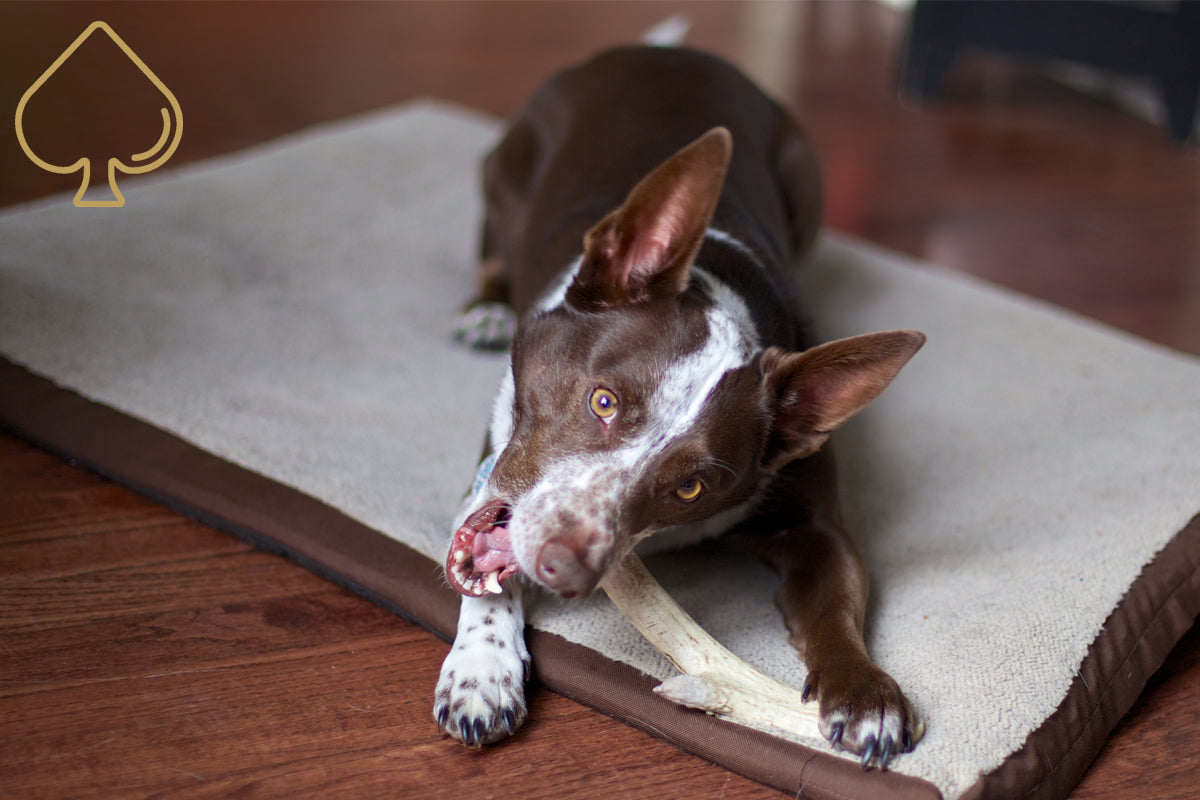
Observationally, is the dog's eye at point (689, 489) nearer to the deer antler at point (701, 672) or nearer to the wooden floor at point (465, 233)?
the deer antler at point (701, 672)

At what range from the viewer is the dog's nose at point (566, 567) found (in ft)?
4.83

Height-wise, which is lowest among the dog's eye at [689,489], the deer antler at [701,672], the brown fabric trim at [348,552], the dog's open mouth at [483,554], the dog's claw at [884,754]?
the brown fabric trim at [348,552]

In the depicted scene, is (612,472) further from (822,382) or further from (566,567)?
(822,382)

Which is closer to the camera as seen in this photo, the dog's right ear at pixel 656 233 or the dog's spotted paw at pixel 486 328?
the dog's right ear at pixel 656 233

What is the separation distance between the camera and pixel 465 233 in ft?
10.8

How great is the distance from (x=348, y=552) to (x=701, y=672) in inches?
26.2

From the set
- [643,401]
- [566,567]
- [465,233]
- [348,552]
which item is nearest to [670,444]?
[643,401]

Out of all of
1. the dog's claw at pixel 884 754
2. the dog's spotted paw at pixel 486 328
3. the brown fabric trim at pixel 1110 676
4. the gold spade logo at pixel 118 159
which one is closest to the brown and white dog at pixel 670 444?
the dog's claw at pixel 884 754

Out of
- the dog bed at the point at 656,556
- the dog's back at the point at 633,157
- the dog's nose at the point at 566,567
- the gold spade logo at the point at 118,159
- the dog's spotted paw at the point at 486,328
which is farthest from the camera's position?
the gold spade logo at the point at 118,159

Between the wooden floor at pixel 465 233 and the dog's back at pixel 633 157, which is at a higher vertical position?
the dog's back at pixel 633 157

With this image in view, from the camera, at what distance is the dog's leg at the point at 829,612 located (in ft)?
5.12

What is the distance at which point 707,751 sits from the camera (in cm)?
162

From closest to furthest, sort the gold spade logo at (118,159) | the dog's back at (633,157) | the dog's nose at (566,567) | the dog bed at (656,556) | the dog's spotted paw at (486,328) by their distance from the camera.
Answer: the dog's nose at (566,567)
the dog bed at (656,556)
the dog's back at (633,157)
the dog's spotted paw at (486,328)
the gold spade logo at (118,159)

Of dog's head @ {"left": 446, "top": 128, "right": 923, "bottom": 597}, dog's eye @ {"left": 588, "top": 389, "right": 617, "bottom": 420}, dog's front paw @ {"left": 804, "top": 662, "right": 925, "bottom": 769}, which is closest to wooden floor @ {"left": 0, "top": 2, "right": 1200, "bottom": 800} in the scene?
dog's front paw @ {"left": 804, "top": 662, "right": 925, "bottom": 769}
